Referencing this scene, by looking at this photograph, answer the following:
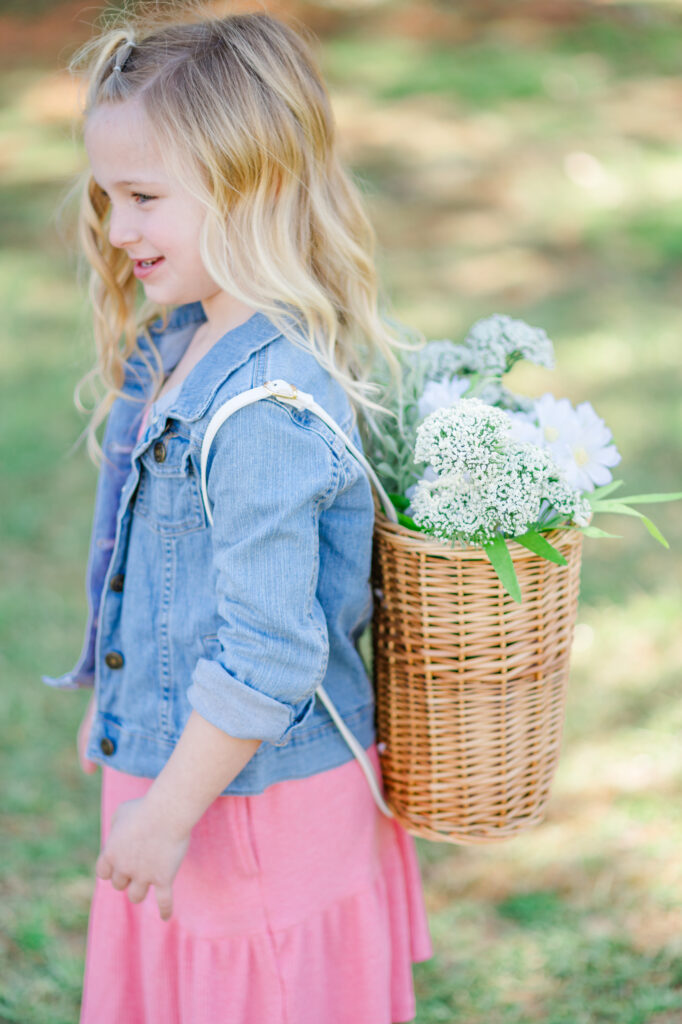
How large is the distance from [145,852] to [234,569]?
42 cm

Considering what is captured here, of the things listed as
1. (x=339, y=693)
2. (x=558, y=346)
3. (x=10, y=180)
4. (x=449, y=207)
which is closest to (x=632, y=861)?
(x=339, y=693)

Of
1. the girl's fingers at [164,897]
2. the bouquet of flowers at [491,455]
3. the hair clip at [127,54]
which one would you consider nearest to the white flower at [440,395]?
the bouquet of flowers at [491,455]

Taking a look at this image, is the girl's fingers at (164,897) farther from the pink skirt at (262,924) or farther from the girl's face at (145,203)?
the girl's face at (145,203)

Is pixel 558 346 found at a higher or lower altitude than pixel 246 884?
lower

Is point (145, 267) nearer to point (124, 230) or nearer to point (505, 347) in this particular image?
Answer: point (124, 230)

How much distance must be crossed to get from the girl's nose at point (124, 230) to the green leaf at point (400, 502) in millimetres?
523

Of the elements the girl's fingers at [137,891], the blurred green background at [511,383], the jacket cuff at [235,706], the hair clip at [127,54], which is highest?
the hair clip at [127,54]

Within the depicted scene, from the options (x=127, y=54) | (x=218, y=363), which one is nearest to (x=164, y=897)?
(x=218, y=363)

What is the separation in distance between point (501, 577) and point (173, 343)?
2.31 feet

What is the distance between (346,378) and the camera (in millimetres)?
1475

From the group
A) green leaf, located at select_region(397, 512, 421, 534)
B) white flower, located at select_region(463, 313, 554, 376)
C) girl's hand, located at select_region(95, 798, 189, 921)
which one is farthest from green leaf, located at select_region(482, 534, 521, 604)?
girl's hand, located at select_region(95, 798, 189, 921)

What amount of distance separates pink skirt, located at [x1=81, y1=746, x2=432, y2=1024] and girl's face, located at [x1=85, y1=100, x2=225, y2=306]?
0.74m

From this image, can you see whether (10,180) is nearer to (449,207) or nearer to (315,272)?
(449,207)

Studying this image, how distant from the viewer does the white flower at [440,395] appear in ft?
5.10
